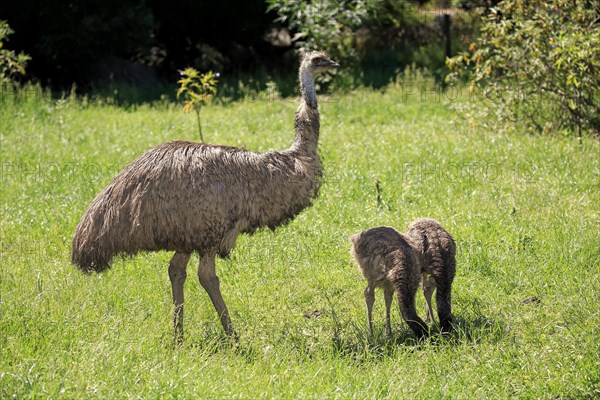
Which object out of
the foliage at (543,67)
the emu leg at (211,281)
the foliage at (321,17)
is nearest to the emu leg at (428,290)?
the emu leg at (211,281)

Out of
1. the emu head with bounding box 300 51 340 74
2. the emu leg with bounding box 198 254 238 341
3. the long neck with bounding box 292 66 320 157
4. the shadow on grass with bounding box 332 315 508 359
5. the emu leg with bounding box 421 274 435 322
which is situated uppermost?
the emu head with bounding box 300 51 340 74

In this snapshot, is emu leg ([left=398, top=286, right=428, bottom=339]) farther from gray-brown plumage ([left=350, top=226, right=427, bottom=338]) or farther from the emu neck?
the emu neck

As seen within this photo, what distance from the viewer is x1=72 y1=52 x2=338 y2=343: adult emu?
6.84 meters

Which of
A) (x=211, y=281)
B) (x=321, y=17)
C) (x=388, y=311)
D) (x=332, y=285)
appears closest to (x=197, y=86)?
(x=332, y=285)

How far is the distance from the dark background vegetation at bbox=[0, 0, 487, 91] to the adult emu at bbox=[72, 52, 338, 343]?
403 inches

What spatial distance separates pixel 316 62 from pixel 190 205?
77.9 inches

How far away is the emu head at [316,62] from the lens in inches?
314

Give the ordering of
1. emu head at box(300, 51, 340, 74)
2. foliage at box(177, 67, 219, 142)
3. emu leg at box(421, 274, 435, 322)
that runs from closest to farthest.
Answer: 1. emu leg at box(421, 274, 435, 322)
2. emu head at box(300, 51, 340, 74)
3. foliage at box(177, 67, 219, 142)

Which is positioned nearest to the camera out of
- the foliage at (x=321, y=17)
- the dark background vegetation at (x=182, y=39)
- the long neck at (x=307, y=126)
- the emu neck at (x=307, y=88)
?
the long neck at (x=307, y=126)

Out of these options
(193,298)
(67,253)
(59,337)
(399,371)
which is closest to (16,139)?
(67,253)

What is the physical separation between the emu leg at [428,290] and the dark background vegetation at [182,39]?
10.1 m

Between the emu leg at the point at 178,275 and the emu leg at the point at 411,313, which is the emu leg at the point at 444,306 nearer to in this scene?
the emu leg at the point at 411,313

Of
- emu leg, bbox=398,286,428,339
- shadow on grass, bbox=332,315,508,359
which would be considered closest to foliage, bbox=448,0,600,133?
shadow on grass, bbox=332,315,508,359

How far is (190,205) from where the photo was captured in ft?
22.5
